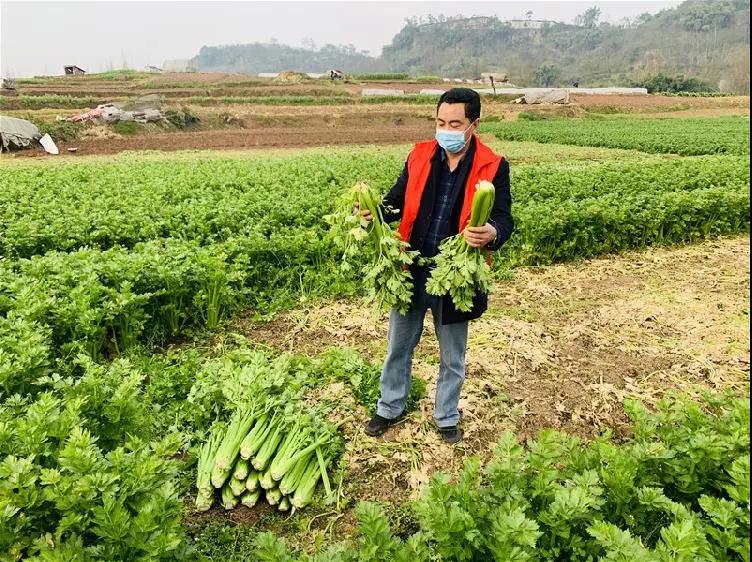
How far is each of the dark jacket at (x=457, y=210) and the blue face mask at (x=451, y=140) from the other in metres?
0.09

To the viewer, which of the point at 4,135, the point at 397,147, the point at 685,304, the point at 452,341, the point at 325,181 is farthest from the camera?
the point at 397,147

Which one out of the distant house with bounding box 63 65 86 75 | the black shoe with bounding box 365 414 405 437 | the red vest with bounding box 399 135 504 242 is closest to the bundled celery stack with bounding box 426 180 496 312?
the red vest with bounding box 399 135 504 242

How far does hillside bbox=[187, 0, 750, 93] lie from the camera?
107 meters

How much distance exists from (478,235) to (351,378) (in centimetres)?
202

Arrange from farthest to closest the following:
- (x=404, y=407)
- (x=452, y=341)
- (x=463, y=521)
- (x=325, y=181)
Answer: (x=325, y=181)
(x=404, y=407)
(x=452, y=341)
(x=463, y=521)

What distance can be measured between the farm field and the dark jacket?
3.32 ft

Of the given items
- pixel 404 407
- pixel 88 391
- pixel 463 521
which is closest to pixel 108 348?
pixel 88 391

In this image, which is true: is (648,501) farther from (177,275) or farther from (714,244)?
(714,244)

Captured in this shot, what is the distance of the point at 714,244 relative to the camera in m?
9.59

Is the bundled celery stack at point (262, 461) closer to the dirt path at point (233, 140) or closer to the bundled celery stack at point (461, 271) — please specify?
the bundled celery stack at point (461, 271)

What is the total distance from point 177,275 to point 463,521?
13.4 feet

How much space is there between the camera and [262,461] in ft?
11.2

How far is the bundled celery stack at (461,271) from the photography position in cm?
333

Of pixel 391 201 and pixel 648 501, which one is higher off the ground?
pixel 391 201
